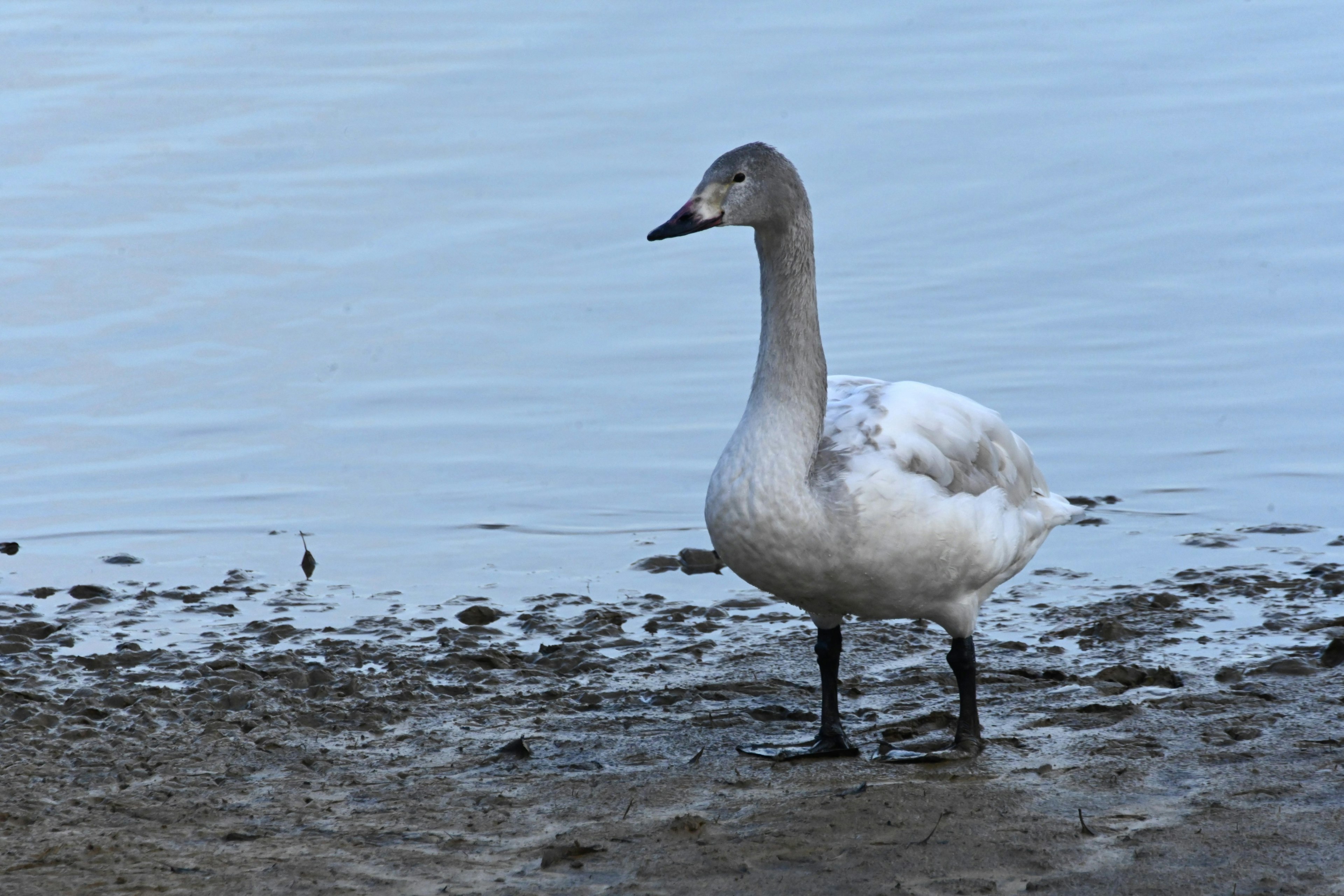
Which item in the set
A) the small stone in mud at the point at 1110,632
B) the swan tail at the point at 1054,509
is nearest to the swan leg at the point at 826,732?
the swan tail at the point at 1054,509

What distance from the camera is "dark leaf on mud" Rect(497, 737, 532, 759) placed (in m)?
6.00

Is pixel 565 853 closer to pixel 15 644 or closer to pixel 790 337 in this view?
pixel 790 337

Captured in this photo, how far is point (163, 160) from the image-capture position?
16.5m

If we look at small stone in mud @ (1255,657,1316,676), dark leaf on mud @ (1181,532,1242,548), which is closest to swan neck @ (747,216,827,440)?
small stone in mud @ (1255,657,1316,676)

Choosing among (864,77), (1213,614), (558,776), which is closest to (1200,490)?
(1213,614)

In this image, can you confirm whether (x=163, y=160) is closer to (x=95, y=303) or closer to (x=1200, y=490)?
(x=95, y=303)

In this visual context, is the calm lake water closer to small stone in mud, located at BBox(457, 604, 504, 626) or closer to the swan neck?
small stone in mud, located at BBox(457, 604, 504, 626)

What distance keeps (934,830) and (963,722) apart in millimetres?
1022

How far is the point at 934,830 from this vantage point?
201 inches

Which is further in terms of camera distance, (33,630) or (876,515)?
(33,630)

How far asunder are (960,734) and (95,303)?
892 cm

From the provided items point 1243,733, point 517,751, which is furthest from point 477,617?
point 1243,733

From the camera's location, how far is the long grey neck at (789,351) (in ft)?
19.6

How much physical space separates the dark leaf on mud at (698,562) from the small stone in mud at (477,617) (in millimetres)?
1187
